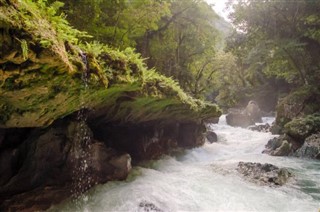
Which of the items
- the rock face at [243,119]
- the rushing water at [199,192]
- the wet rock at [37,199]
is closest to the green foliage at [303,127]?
the rushing water at [199,192]

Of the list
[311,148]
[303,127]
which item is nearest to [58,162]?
[311,148]

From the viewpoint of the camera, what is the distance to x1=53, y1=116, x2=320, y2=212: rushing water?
25.8ft

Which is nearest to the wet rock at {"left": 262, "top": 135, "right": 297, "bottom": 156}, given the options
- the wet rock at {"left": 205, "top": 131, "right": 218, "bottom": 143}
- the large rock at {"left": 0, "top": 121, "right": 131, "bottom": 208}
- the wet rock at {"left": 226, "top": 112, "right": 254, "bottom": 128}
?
the wet rock at {"left": 205, "top": 131, "right": 218, "bottom": 143}

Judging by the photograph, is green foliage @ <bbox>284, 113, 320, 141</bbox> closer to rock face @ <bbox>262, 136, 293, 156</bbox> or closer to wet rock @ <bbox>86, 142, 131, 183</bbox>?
rock face @ <bbox>262, 136, 293, 156</bbox>

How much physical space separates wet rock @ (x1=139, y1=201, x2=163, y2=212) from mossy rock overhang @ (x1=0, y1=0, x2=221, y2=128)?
2.82 metres

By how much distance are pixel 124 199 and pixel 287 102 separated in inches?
725

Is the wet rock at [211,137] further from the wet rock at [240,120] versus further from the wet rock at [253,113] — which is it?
the wet rock at [253,113]

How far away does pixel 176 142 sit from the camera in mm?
17672

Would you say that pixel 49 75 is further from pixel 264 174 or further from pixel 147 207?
pixel 264 174

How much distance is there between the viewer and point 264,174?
11008mm

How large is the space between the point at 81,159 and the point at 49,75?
4273 mm

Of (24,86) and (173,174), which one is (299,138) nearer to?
(173,174)

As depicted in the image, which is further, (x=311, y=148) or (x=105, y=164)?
(x=311, y=148)

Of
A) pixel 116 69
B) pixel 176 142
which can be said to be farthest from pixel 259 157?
pixel 116 69
